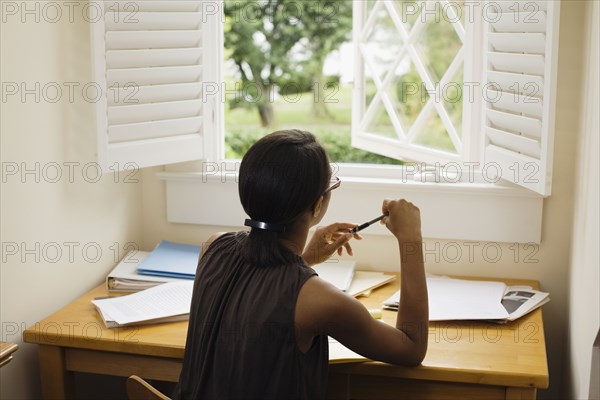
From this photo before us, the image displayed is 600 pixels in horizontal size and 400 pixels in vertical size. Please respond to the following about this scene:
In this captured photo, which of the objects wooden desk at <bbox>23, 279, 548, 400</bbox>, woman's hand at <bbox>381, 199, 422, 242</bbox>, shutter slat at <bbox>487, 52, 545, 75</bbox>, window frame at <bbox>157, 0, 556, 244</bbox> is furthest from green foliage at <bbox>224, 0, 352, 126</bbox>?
woman's hand at <bbox>381, 199, 422, 242</bbox>

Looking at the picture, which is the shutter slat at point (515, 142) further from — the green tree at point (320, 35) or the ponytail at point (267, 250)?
the green tree at point (320, 35)

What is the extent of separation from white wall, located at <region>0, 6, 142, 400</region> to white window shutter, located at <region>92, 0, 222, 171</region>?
9cm

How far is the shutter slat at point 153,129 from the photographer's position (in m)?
2.15

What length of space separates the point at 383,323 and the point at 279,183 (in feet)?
1.18

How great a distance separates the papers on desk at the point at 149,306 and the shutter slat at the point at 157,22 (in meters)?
0.71

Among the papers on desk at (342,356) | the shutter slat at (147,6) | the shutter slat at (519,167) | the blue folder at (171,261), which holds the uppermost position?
the shutter slat at (147,6)

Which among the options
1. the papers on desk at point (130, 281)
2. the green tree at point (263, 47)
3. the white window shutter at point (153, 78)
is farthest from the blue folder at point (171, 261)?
the green tree at point (263, 47)

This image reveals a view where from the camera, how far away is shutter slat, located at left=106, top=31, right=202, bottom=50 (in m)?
2.11

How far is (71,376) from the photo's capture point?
6.38ft

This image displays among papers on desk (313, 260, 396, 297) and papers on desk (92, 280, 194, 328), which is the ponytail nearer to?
papers on desk (92, 280, 194, 328)

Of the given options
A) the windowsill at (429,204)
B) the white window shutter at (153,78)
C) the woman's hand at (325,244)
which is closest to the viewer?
the woman's hand at (325,244)

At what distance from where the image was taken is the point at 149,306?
1968mm

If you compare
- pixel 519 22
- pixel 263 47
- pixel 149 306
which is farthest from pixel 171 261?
pixel 263 47

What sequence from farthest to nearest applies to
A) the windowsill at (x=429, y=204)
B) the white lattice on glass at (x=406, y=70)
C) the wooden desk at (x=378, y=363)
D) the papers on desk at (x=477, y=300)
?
1. the white lattice on glass at (x=406, y=70)
2. the windowsill at (x=429, y=204)
3. the papers on desk at (x=477, y=300)
4. the wooden desk at (x=378, y=363)
